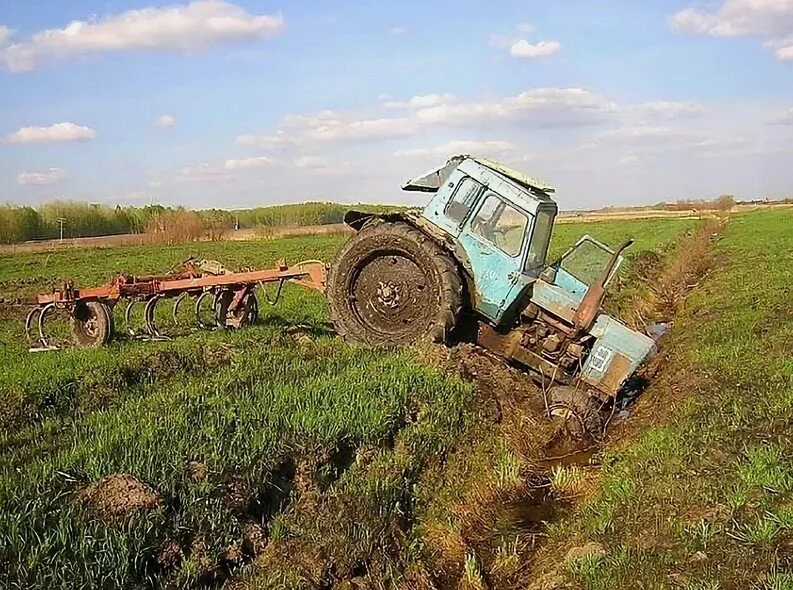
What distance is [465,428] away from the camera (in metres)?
8.45

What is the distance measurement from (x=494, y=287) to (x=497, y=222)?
0.80 metres

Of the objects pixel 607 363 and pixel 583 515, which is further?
pixel 607 363

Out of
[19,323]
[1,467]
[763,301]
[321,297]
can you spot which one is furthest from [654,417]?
[19,323]

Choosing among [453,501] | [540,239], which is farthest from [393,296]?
[453,501]

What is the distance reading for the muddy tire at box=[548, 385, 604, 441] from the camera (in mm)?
9211

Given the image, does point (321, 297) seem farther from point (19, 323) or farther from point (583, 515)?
point (583, 515)

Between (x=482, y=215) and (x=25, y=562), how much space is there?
6699 mm

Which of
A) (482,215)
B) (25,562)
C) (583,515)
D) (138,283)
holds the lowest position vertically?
(583,515)

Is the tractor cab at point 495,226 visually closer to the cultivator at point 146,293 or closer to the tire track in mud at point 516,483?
the tire track in mud at point 516,483

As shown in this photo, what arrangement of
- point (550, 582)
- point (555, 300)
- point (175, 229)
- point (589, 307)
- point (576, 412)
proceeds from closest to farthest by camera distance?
point (550, 582) → point (576, 412) → point (589, 307) → point (555, 300) → point (175, 229)

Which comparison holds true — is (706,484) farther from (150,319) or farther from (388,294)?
(150,319)

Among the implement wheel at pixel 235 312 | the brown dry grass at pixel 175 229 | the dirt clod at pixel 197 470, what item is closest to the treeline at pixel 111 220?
the brown dry grass at pixel 175 229

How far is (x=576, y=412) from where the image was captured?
9.30 m

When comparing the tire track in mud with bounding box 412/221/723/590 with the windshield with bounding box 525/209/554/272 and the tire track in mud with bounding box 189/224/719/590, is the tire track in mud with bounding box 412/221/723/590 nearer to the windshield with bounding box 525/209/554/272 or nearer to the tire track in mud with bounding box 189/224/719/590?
the tire track in mud with bounding box 189/224/719/590
